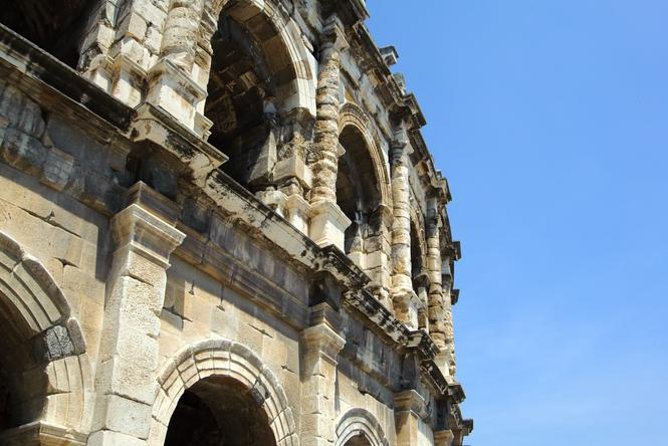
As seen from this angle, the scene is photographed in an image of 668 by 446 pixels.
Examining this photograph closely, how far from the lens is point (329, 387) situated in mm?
7992

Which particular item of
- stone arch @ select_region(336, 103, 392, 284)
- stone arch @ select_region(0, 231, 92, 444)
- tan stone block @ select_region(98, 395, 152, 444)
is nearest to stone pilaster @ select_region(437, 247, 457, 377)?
stone arch @ select_region(336, 103, 392, 284)

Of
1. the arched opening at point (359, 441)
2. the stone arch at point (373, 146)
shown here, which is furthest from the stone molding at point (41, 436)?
the stone arch at point (373, 146)

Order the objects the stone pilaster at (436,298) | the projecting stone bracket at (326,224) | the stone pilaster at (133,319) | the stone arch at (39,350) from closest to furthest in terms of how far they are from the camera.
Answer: the stone arch at (39,350)
the stone pilaster at (133,319)
the projecting stone bracket at (326,224)
the stone pilaster at (436,298)

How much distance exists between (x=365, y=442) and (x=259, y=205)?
134 inches

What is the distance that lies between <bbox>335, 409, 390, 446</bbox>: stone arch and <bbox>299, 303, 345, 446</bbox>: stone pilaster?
468 millimetres

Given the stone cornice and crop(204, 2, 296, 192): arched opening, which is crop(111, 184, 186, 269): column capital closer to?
the stone cornice

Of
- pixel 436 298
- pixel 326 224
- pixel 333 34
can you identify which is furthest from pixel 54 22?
pixel 436 298

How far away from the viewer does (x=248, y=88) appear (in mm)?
9938

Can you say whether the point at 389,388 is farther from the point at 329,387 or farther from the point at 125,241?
the point at 125,241

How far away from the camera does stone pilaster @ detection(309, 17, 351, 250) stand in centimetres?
896

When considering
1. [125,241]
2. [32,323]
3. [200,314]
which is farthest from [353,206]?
[32,323]

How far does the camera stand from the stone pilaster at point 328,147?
896 centimetres

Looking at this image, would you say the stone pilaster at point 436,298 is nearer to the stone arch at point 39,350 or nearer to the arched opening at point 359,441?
the arched opening at point 359,441

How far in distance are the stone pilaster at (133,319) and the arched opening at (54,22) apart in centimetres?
218
